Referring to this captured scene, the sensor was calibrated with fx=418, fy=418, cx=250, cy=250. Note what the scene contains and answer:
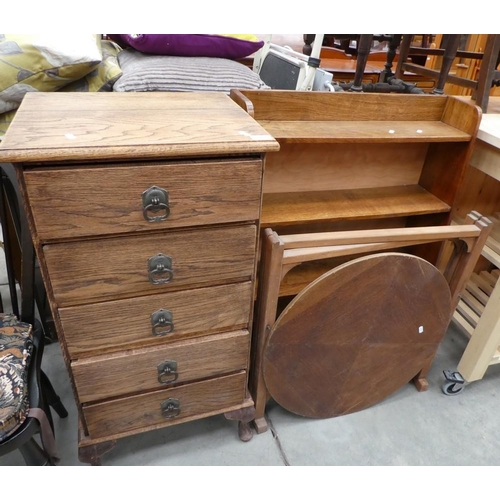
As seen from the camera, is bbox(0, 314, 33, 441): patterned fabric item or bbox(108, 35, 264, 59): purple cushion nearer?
bbox(0, 314, 33, 441): patterned fabric item

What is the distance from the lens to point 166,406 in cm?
Answer: 116

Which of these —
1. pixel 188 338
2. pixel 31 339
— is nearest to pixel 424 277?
pixel 188 338

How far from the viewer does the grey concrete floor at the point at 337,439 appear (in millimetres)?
1303

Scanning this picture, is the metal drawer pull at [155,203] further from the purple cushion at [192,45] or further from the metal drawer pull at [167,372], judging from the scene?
the purple cushion at [192,45]

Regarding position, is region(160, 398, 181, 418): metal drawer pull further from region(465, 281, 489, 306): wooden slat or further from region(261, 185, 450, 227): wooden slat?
region(465, 281, 489, 306): wooden slat

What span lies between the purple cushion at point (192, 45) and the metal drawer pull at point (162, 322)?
105 centimetres

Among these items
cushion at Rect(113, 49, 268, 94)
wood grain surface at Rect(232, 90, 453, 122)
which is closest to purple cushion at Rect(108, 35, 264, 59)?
cushion at Rect(113, 49, 268, 94)

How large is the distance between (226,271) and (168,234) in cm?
17

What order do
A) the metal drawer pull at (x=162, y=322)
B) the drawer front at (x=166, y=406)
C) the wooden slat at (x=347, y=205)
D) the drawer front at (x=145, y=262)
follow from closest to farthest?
the drawer front at (x=145, y=262) → the metal drawer pull at (x=162, y=322) → the drawer front at (x=166, y=406) → the wooden slat at (x=347, y=205)

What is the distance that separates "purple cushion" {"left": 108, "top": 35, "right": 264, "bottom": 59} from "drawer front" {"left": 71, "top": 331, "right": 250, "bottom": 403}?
1.09 metres

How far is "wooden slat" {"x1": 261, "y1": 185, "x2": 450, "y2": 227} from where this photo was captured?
123cm

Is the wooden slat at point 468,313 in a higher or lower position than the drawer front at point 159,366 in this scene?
lower

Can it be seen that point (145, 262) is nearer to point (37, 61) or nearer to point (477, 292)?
point (37, 61)

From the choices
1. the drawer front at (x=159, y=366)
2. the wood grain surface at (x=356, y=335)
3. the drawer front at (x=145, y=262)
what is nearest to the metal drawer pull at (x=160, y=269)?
the drawer front at (x=145, y=262)
